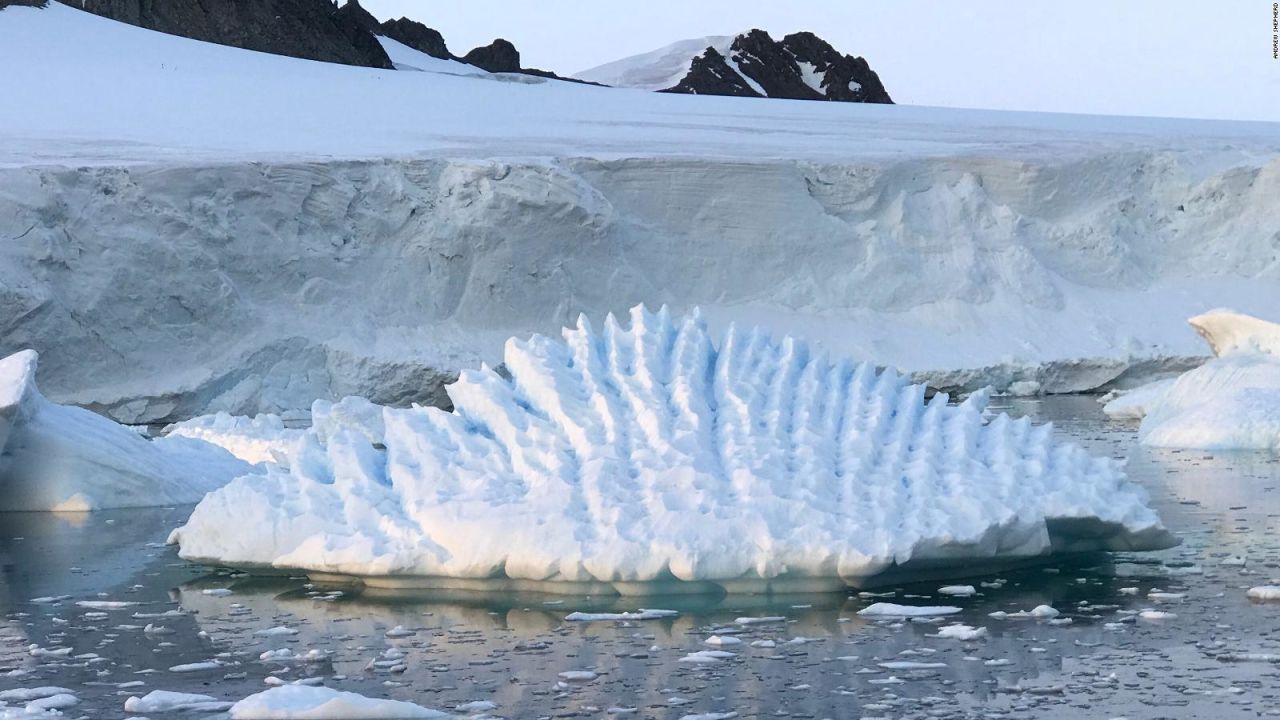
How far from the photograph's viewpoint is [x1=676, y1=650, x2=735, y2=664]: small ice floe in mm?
3549

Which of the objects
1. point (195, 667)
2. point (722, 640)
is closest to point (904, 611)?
point (722, 640)

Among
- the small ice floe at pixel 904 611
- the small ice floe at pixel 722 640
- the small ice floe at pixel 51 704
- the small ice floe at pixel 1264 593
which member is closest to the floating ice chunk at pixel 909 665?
the small ice floe at pixel 722 640

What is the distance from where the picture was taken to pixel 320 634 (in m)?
3.99

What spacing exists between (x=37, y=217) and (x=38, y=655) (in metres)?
9.19

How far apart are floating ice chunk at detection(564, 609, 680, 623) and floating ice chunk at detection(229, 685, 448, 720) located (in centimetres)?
94

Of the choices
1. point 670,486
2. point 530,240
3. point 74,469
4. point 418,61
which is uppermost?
point 418,61

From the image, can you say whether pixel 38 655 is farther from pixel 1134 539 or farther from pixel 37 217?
pixel 37 217

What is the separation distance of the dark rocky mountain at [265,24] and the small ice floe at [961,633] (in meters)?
24.8

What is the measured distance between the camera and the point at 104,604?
178 inches

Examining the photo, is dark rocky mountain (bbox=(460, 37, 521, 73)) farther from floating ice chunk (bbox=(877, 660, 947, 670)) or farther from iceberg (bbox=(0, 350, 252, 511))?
floating ice chunk (bbox=(877, 660, 947, 670))

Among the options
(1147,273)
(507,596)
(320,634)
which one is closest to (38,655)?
(320,634)

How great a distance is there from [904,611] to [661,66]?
36.1 metres

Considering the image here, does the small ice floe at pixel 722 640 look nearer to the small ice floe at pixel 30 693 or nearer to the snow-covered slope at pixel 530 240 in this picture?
the small ice floe at pixel 30 693

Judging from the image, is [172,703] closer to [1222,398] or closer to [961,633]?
[961,633]
